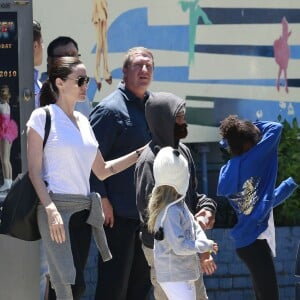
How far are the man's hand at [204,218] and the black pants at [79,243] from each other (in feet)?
2.14

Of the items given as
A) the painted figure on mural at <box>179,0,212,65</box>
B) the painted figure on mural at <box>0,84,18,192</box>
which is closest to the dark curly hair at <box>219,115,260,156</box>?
the painted figure on mural at <box>0,84,18,192</box>

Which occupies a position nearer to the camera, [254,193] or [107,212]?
[107,212]

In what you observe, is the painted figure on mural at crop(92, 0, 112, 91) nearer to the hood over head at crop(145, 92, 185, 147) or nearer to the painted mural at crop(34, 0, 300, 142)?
the painted mural at crop(34, 0, 300, 142)

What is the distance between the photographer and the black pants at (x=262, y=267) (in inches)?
259

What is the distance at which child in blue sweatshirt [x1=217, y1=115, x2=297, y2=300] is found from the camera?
260 inches

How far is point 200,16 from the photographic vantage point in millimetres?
8336

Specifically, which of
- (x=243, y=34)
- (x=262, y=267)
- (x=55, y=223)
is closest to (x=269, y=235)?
(x=262, y=267)

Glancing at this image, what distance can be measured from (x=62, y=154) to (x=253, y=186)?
167cm

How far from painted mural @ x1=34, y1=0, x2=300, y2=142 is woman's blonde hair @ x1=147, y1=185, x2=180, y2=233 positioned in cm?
292

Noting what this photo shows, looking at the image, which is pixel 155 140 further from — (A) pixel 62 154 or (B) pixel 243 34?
(B) pixel 243 34

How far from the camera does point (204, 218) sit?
5.53 meters

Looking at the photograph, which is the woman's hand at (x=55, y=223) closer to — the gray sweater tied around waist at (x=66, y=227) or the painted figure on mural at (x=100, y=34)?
the gray sweater tied around waist at (x=66, y=227)

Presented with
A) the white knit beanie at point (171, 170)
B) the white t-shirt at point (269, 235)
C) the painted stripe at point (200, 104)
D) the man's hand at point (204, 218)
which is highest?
the painted stripe at point (200, 104)

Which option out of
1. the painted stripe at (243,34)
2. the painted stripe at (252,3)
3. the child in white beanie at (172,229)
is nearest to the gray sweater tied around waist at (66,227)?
the child in white beanie at (172,229)
